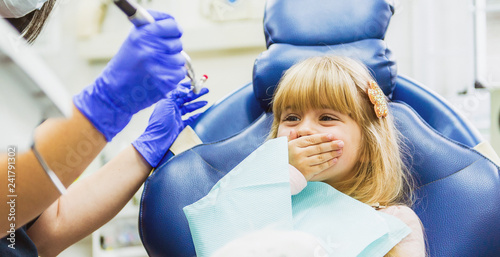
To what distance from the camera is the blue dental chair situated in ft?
3.58

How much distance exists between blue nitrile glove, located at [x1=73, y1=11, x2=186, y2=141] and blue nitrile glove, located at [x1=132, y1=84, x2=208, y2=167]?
473 mm

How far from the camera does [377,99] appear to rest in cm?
117

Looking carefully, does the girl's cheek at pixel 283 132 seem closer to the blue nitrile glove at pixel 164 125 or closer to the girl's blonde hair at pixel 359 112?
the girl's blonde hair at pixel 359 112

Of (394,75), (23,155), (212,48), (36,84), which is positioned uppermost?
(36,84)

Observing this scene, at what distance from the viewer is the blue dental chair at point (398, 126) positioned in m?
1.09

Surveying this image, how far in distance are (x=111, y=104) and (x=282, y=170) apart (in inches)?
18.1

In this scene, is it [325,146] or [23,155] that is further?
[325,146]

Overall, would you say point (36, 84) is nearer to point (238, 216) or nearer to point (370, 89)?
point (238, 216)

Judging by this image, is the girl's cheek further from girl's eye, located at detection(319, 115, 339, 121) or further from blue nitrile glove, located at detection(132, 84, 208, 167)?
blue nitrile glove, located at detection(132, 84, 208, 167)

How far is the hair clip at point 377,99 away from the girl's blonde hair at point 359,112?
0.8 inches

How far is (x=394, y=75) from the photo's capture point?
1.30 m

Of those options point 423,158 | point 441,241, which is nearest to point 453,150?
point 423,158

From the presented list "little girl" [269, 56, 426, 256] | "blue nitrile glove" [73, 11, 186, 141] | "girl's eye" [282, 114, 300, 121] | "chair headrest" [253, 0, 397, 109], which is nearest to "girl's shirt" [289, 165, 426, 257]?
"little girl" [269, 56, 426, 256]

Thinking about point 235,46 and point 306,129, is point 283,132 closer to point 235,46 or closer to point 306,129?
point 306,129
